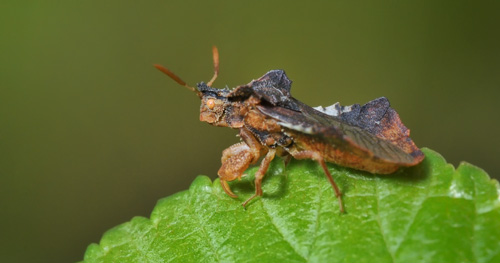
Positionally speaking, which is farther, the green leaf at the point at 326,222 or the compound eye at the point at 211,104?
the compound eye at the point at 211,104

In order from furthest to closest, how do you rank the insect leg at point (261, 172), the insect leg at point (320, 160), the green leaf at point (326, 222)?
the insect leg at point (261, 172)
the insect leg at point (320, 160)
the green leaf at point (326, 222)

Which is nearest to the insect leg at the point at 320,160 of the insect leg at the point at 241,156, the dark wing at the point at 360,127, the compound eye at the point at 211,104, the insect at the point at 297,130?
the insect at the point at 297,130

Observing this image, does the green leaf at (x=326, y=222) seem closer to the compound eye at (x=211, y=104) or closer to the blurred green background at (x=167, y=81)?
the compound eye at (x=211, y=104)

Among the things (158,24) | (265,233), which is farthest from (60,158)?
(265,233)

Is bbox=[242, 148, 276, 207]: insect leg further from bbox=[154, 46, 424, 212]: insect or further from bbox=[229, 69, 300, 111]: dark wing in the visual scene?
bbox=[229, 69, 300, 111]: dark wing

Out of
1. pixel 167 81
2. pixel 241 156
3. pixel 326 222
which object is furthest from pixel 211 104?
pixel 167 81

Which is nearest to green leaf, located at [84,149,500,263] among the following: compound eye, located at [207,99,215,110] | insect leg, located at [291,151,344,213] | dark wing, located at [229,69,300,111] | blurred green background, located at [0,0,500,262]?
insect leg, located at [291,151,344,213]

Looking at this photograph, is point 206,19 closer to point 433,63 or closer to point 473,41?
point 433,63
